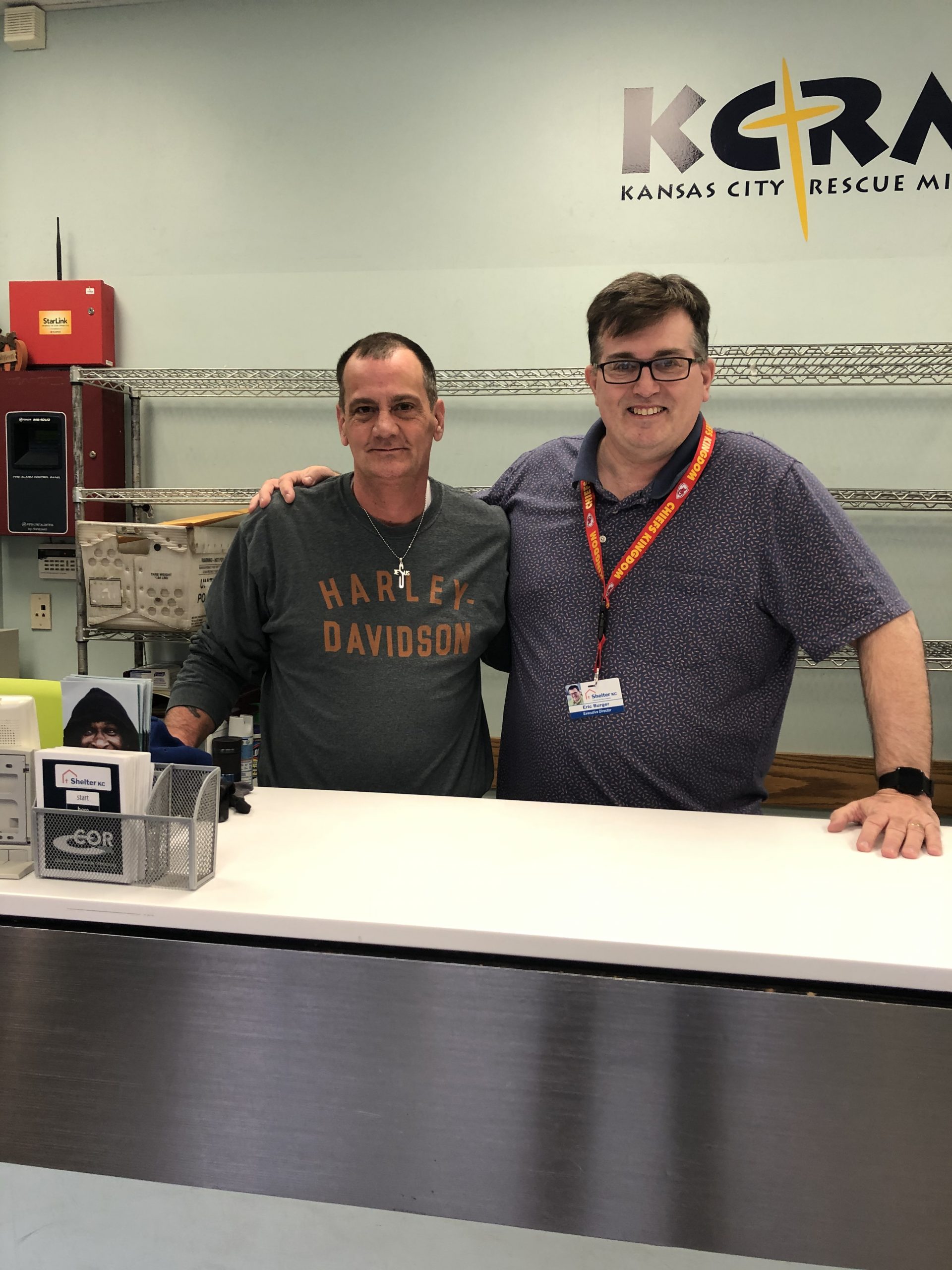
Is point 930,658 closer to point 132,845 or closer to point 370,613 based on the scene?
point 370,613

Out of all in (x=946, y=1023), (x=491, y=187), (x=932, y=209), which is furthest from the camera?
(x=491, y=187)

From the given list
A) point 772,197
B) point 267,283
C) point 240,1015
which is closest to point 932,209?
point 772,197

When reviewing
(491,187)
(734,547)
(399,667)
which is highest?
(491,187)

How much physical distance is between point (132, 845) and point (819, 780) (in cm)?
247

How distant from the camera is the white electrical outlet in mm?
3412

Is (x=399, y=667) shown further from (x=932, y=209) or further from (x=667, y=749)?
(x=932, y=209)

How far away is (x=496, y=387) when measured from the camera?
3.07m

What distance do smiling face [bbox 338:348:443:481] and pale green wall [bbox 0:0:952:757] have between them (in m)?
1.36

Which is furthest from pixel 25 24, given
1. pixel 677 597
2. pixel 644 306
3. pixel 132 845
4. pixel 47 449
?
pixel 132 845

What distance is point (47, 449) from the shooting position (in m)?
3.14

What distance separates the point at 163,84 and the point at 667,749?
2.91 metres

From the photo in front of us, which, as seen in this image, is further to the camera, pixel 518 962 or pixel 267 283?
pixel 267 283

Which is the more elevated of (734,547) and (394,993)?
(734,547)

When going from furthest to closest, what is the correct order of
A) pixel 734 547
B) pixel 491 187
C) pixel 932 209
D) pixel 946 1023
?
1. pixel 491 187
2. pixel 932 209
3. pixel 734 547
4. pixel 946 1023
